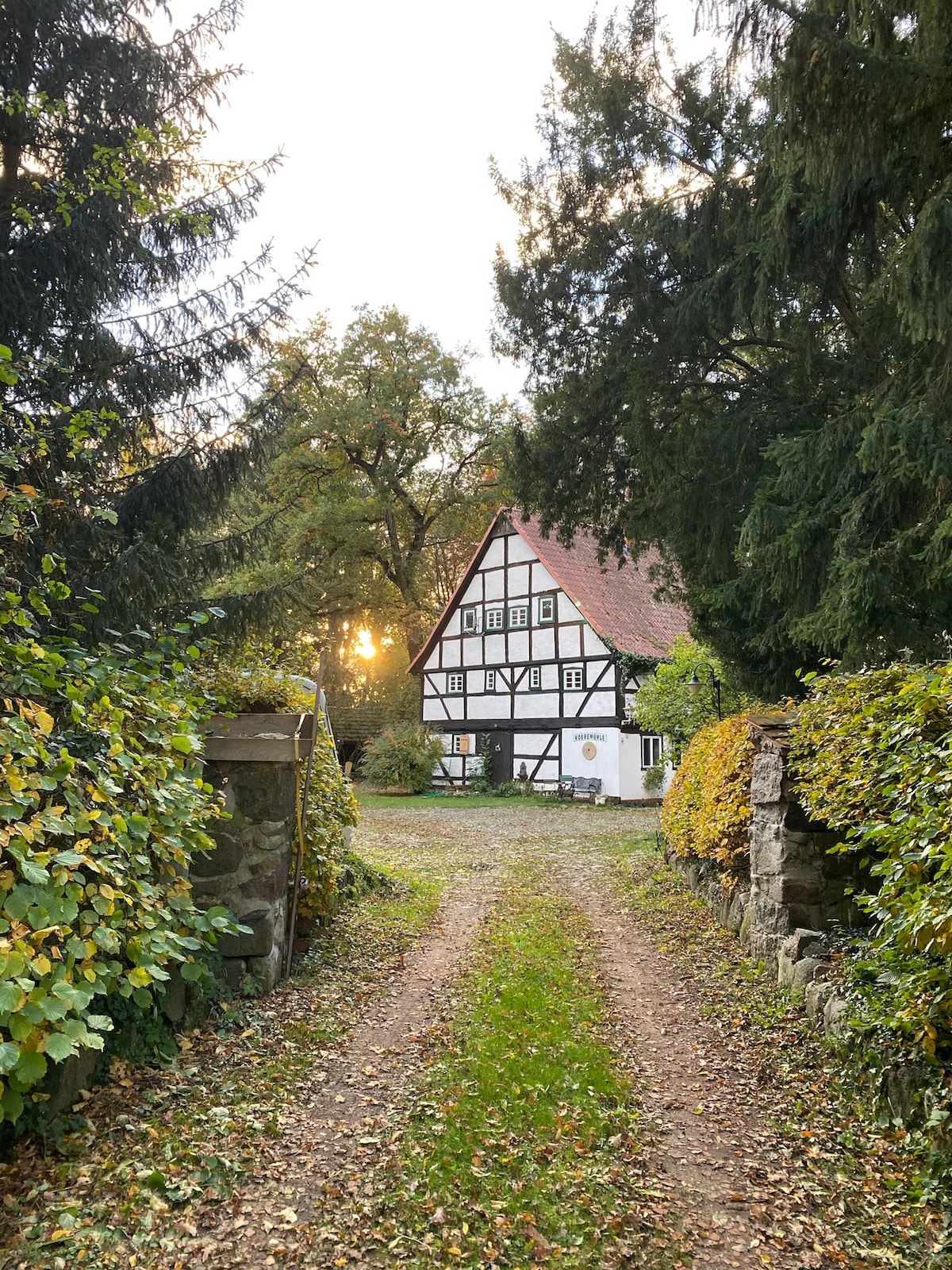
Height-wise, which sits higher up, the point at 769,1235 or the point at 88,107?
the point at 88,107

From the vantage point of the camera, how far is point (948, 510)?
19.9ft

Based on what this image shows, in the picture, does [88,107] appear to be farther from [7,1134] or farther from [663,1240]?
[663,1240]

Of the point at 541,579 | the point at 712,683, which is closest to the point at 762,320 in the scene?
the point at 712,683

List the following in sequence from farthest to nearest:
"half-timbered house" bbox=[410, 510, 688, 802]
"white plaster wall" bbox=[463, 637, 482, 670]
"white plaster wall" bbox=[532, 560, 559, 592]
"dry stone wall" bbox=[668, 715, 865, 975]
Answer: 1. "white plaster wall" bbox=[463, 637, 482, 670]
2. "white plaster wall" bbox=[532, 560, 559, 592]
3. "half-timbered house" bbox=[410, 510, 688, 802]
4. "dry stone wall" bbox=[668, 715, 865, 975]

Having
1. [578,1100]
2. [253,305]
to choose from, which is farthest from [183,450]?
[578,1100]

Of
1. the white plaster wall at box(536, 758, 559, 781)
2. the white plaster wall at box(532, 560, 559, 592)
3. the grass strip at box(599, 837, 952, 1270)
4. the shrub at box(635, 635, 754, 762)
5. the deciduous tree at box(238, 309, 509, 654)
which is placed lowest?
the grass strip at box(599, 837, 952, 1270)

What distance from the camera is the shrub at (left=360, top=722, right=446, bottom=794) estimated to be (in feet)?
84.9

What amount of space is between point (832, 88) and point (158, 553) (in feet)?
20.1

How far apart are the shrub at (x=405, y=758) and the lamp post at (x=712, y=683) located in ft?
43.3

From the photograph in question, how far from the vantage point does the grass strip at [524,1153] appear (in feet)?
10.2

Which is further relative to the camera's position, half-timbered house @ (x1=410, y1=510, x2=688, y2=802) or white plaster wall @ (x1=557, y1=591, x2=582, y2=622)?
white plaster wall @ (x1=557, y1=591, x2=582, y2=622)

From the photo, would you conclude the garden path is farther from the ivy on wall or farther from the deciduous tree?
the deciduous tree

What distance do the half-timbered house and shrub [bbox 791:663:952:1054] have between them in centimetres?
1697

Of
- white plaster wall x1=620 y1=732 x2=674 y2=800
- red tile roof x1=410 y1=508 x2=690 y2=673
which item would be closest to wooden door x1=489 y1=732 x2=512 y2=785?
white plaster wall x1=620 y1=732 x2=674 y2=800
